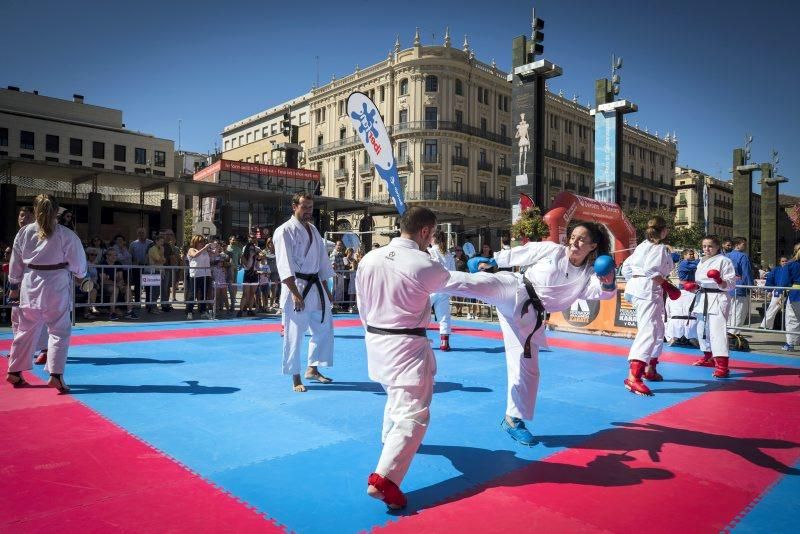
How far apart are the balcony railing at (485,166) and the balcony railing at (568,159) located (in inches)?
361

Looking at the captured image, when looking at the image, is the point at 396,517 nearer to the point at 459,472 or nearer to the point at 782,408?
the point at 459,472

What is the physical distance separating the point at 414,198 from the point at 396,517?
139 ft

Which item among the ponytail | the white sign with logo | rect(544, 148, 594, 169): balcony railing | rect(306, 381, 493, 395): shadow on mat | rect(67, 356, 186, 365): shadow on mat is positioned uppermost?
rect(544, 148, 594, 169): balcony railing

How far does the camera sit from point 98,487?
298 cm

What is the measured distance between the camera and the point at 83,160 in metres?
49.9

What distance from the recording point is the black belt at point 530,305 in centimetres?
381

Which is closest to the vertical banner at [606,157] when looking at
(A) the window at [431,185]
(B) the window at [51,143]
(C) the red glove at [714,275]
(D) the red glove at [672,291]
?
(C) the red glove at [714,275]

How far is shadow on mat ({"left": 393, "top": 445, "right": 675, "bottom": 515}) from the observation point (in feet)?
9.93

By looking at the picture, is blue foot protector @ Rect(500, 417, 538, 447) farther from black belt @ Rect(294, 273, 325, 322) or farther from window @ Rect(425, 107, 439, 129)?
window @ Rect(425, 107, 439, 129)

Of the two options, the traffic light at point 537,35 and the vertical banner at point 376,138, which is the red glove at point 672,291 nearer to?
the vertical banner at point 376,138

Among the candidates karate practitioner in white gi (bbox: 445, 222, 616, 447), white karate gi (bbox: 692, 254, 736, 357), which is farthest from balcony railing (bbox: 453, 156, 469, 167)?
karate practitioner in white gi (bbox: 445, 222, 616, 447)

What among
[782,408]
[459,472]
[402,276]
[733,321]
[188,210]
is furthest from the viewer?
[188,210]

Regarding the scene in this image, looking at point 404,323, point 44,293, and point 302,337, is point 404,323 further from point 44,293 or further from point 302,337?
point 44,293

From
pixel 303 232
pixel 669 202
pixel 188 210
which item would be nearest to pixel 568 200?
pixel 303 232
